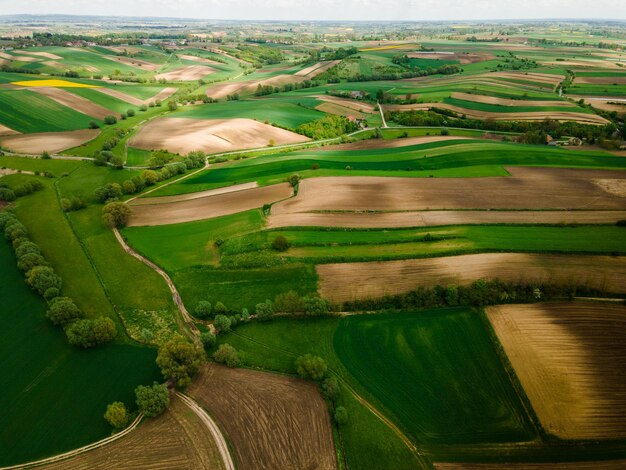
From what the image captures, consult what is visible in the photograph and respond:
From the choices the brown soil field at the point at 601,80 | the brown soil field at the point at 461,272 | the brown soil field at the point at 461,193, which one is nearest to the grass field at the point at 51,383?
the brown soil field at the point at 461,272

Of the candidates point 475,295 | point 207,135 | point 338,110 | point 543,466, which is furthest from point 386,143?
point 543,466

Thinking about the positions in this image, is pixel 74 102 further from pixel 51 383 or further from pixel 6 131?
pixel 51 383

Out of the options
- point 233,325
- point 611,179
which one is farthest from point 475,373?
point 611,179

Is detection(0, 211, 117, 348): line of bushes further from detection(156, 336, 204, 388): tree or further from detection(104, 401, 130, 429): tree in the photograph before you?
detection(104, 401, 130, 429): tree

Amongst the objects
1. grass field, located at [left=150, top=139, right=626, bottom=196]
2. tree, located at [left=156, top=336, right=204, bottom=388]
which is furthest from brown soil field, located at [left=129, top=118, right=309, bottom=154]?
tree, located at [left=156, top=336, right=204, bottom=388]

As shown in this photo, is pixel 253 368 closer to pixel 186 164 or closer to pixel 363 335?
Result: pixel 363 335
